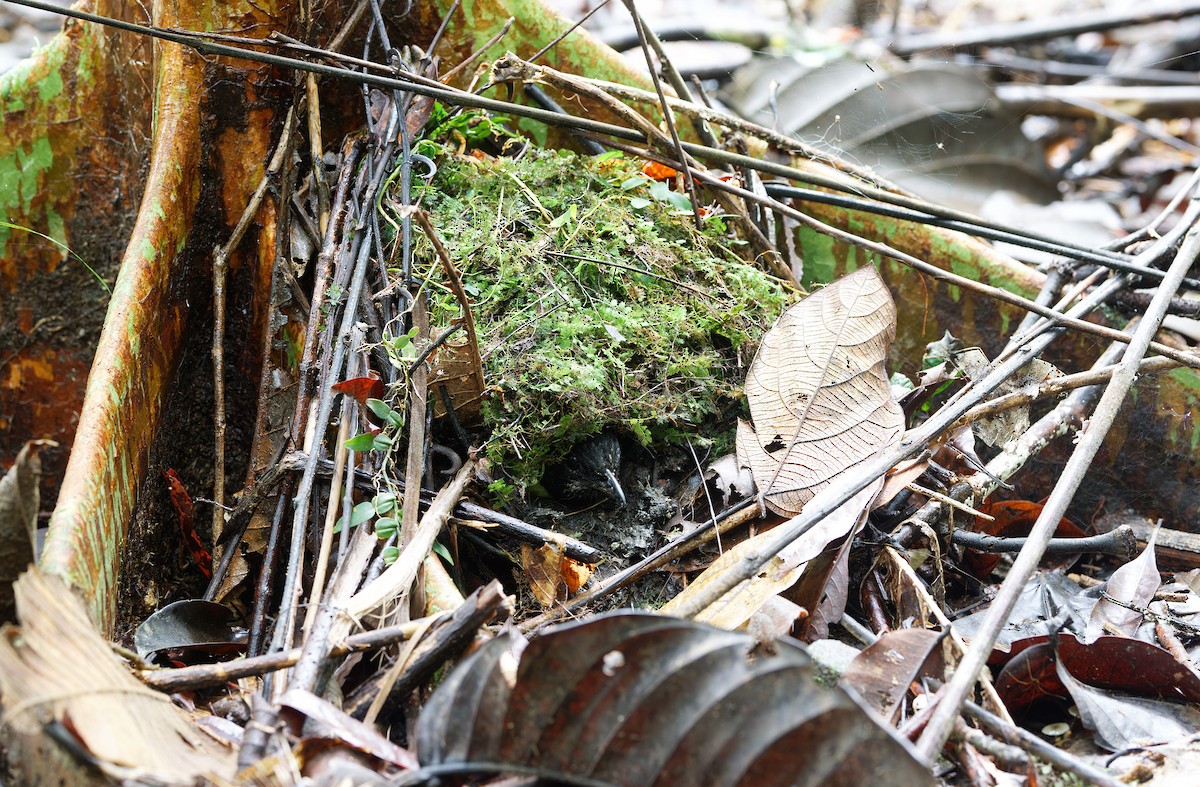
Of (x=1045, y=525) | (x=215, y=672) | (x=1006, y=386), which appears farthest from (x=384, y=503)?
(x=1006, y=386)

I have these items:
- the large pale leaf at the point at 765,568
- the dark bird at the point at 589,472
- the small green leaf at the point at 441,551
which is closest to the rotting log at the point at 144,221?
the small green leaf at the point at 441,551

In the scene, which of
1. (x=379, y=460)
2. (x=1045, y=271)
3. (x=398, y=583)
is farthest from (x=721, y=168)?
(x=398, y=583)

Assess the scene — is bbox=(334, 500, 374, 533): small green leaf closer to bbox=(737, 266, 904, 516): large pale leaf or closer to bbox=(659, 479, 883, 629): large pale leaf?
bbox=(659, 479, 883, 629): large pale leaf

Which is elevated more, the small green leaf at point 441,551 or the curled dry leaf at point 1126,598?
the small green leaf at point 441,551

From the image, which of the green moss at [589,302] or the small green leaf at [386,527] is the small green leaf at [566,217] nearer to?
the green moss at [589,302]

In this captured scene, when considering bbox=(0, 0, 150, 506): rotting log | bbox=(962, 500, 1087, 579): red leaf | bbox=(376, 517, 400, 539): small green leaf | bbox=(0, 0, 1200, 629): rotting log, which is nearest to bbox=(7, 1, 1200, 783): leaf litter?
bbox=(376, 517, 400, 539): small green leaf

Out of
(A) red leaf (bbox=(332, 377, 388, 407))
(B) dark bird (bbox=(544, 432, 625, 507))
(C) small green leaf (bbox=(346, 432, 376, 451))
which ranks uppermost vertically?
(A) red leaf (bbox=(332, 377, 388, 407))

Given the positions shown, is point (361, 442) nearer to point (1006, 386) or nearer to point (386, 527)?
point (386, 527)
